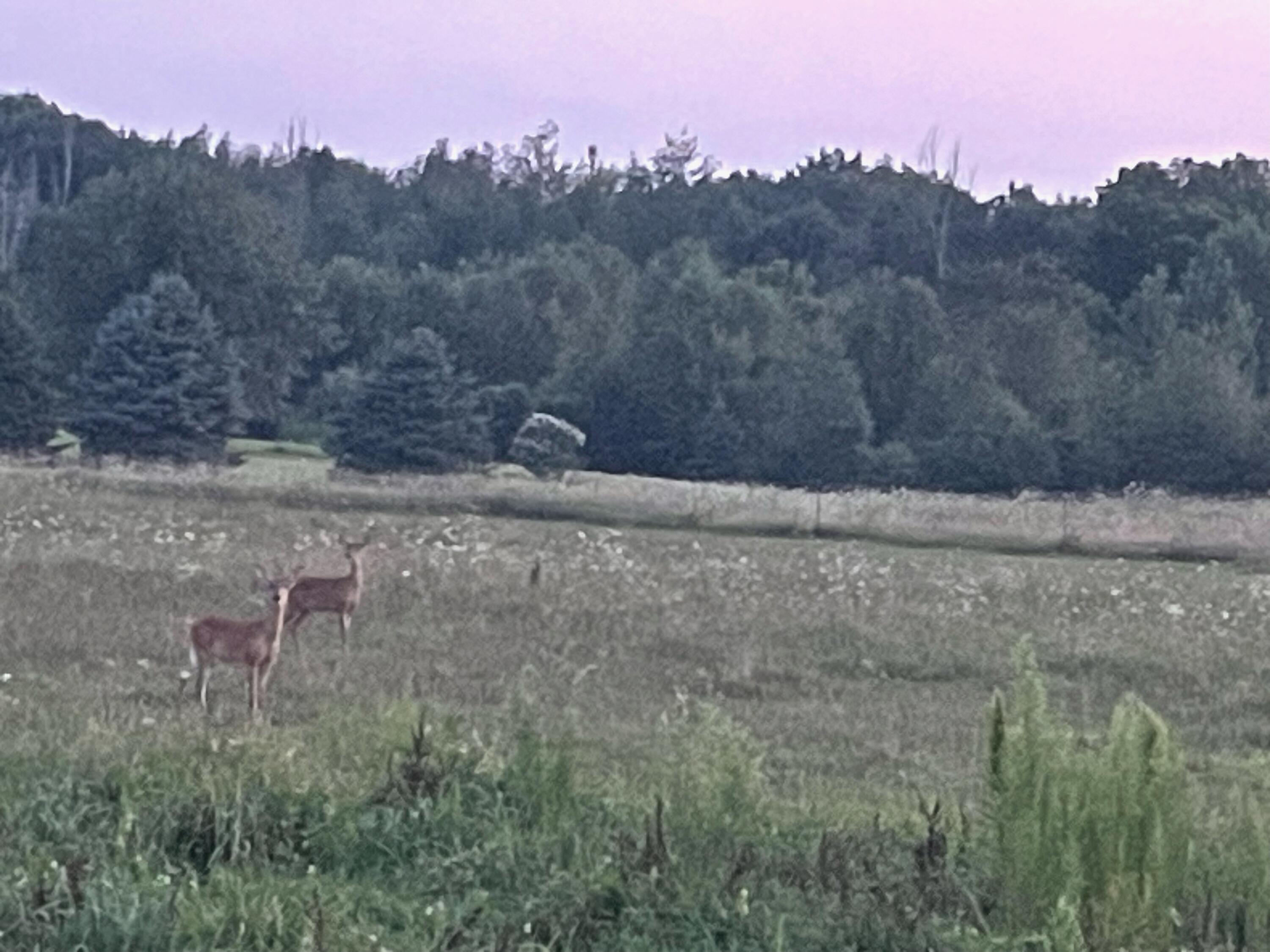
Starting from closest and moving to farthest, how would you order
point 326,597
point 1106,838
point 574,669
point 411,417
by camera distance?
point 1106,838 → point 574,669 → point 326,597 → point 411,417

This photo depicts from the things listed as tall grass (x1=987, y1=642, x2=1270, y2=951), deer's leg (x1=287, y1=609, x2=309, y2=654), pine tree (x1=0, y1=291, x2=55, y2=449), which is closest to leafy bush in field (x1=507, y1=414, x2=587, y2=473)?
pine tree (x1=0, y1=291, x2=55, y2=449)

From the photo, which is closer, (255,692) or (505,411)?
(255,692)

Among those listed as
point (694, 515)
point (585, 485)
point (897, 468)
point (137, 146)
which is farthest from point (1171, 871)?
point (137, 146)

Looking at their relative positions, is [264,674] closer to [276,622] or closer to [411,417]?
[276,622]

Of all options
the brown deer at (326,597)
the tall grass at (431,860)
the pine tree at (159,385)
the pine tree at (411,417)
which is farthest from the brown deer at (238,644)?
the pine tree at (159,385)

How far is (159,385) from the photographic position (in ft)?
166

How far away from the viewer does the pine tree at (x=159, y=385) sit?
5038 cm

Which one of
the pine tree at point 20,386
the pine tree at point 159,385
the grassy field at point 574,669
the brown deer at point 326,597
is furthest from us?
the pine tree at point 159,385

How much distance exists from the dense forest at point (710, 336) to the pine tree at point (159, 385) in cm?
7

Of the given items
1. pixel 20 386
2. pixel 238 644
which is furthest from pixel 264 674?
pixel 20 386

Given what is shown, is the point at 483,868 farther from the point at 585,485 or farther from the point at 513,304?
the point at 513,304

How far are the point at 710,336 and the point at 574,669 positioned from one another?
124ft

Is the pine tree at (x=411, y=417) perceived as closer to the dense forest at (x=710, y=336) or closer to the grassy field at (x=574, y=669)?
the dense forest at (x=710, y=336)

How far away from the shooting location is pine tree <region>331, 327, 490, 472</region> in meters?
49.5
